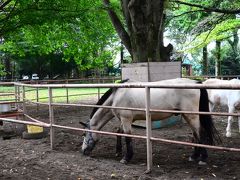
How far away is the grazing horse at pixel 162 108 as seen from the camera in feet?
18.0

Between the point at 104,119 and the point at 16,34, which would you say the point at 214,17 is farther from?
the point at 104,119

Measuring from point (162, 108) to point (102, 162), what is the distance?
4.31 ft

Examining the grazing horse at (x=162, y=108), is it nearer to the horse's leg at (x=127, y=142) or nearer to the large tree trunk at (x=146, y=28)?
the horse's leg at (x=127, y=142)

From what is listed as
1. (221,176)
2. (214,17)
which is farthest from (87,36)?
(221,176)

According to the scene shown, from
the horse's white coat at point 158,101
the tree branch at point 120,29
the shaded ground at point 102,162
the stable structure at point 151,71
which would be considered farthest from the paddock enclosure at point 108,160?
the tree branch at point 120,29

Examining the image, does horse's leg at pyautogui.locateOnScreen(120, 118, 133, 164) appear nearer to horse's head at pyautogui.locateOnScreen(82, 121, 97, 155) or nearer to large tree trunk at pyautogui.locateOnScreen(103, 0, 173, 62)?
horse's head at pyautogui.locateOnScreen(82, 121, 97, 155)

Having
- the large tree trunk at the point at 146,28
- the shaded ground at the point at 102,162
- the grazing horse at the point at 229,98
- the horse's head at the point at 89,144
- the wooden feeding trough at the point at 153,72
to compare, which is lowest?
the shaded ground at the point at 102,162

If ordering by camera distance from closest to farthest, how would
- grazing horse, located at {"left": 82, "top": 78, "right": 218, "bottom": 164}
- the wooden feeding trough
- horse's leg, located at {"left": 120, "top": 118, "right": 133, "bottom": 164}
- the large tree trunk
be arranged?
grazing horse, located at {"left": 82, "top": 78, "right": 218, "bottom": 164} < horse's leg, located at {"left": 120, "top": 118, "right": 133, "bottom": 164} < the wooden feeding trough < the large tree trunk

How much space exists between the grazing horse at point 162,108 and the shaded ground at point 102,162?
28cm

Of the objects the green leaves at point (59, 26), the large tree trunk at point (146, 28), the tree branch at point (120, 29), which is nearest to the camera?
the large tree trunk at point (146, 28)

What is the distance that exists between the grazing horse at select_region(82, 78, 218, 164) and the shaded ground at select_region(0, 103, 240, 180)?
11.0 inches

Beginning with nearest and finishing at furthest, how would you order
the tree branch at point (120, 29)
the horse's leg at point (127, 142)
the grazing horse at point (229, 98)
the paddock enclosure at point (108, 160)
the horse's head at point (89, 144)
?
1. the paddock enclosure at point (108, 160)
2. the horse's leg at point (127, 142)
3. the horse's head at point (89, 144)
4. the grazing horse at point (229, 98)
5. the tree branch at point (120, 29)

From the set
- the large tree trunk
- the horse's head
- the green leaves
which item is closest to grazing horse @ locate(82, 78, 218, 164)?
the horse's head

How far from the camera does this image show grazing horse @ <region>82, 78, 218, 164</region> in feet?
18.0
